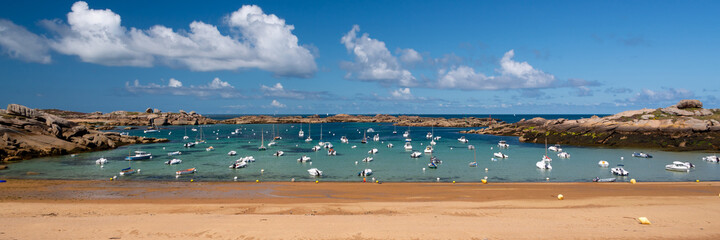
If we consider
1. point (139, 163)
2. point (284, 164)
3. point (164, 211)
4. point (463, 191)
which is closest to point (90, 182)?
point (139, 163)

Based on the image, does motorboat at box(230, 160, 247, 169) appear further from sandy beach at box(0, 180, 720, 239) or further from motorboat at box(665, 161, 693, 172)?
motorboat at box(665, 161, 693, 172)

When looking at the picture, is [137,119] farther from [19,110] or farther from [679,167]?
[679,167]

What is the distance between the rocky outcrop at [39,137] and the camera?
4634 centimetres

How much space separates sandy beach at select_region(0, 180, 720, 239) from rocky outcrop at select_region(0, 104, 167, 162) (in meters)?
20.4

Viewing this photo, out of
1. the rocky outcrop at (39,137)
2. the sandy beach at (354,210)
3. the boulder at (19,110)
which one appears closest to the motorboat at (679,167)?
the sandy beach at (354,210)

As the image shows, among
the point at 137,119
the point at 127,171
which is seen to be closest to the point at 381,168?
the point at 127,171

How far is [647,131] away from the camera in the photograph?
210 feet

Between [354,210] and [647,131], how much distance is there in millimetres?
65954

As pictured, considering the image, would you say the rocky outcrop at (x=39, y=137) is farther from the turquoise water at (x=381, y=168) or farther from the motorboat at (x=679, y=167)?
the motorboat at (x=679, y=167)

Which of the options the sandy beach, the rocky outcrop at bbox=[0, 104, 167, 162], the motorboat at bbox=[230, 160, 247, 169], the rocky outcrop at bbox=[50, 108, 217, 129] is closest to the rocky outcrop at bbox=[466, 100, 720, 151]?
the sandy beach

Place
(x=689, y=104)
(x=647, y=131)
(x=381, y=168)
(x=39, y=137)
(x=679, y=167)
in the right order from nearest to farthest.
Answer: (x=679, y=167) < (x=381, y=168) < (x=39, y=137) < (x=647, y=131) < (x=689, y=104)

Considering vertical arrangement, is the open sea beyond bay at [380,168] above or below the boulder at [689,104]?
below

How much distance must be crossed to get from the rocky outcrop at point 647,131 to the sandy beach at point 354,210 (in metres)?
35.3

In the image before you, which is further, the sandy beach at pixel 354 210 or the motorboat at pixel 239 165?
the motorboat at pixel 239 165
